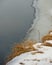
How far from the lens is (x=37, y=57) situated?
35.2 inches

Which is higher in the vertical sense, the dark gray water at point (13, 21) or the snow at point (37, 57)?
the dark gray water at point (13, 21)

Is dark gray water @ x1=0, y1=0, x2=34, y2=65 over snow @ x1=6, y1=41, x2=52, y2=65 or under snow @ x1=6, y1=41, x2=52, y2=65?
over

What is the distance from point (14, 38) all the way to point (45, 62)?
0.61 meters

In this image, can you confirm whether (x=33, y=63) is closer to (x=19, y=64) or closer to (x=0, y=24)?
(x=19, y=64)

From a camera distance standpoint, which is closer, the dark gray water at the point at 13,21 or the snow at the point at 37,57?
the snow at the point at 37,57

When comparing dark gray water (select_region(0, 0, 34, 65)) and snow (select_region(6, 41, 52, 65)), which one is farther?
dark gray water (select_region(0, 0, 34, 65))

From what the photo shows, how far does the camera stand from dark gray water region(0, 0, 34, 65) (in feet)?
4.55

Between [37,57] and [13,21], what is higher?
[13,21]

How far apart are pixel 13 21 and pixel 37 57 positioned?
2.40ft

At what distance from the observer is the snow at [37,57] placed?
85cm

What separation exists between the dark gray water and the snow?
0.96ft

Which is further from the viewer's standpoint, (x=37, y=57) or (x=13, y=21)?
(x=13, y=21)

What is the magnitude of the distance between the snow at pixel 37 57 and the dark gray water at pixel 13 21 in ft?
0.96

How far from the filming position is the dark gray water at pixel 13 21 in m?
1.39
